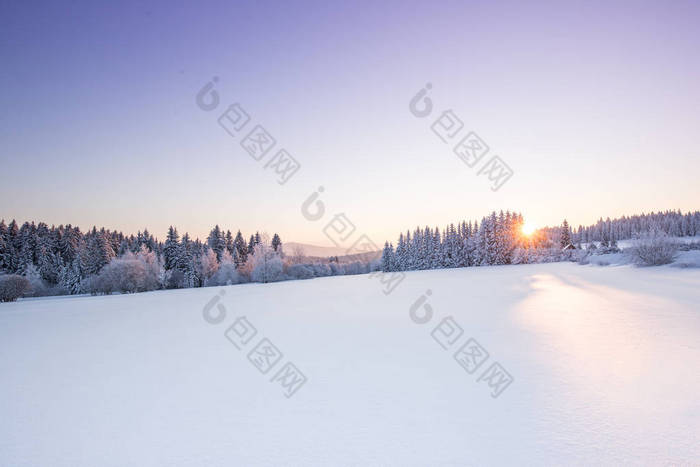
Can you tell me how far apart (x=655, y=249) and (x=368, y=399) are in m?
33.0

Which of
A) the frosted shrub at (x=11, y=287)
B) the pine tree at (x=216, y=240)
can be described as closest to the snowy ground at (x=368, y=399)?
the frosted shrub at (x=11, y=287)

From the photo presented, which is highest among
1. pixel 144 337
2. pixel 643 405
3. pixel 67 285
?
pixel 67 285

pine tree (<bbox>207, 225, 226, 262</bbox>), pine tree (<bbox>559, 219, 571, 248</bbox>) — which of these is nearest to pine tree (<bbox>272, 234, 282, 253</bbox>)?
pine tree (<bbox>207, 225, 226, 262</bbox>)

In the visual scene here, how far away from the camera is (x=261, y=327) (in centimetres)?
998

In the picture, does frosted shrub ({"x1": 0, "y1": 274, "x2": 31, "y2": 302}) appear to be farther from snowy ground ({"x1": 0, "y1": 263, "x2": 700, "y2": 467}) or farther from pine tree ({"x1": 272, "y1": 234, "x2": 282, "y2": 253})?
pine tree ({"x1": 272, "y1": 234, "x2": 282, "y2": 253})

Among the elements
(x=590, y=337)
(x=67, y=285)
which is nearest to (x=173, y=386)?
(x=590, y=337)

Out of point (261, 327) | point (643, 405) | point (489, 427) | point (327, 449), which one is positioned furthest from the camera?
point (261, 327)

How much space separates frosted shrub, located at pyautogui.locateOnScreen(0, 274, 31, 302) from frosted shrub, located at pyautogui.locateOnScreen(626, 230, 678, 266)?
175 ft

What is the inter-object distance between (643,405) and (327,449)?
405 centimetres

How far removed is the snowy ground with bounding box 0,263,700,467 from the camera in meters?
3.29

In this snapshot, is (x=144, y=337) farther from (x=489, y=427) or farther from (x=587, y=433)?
(x=587, y=433)

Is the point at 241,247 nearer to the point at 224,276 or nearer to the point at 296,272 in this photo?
the point at 296,272

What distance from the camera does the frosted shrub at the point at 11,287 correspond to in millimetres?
25219

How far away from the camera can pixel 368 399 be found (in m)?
4.47
